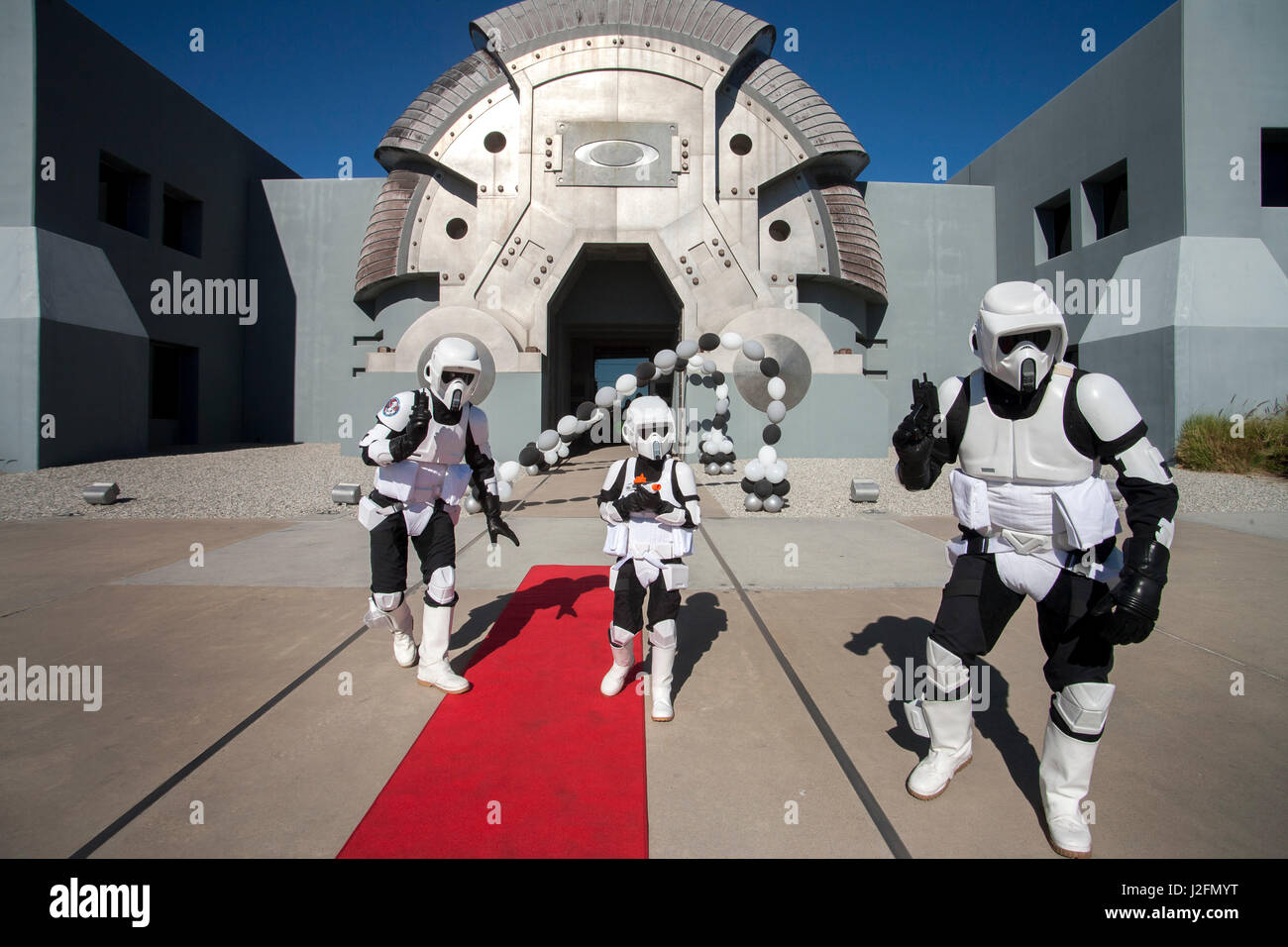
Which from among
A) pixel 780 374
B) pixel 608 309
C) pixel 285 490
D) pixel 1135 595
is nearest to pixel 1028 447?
pixel 1135 595

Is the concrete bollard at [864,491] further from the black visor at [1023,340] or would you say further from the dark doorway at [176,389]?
the dark doorway at [176,389]

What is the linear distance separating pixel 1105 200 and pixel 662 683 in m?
17.9

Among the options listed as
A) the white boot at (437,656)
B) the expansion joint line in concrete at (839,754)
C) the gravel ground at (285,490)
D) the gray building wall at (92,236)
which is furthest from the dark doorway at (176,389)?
the expansion joint line in concrete at (839,754)

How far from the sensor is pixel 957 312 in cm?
1927

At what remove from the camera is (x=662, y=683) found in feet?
10.7

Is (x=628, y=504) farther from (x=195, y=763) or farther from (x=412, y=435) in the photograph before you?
(x=195, y=763)

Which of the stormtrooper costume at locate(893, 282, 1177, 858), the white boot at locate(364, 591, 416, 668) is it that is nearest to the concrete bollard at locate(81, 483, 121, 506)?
the white boot at locate(364, 591, 416, 668)

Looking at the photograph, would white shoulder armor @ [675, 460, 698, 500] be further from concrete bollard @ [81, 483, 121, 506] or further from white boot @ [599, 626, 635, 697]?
concrete bollard @ [81, 483, 121, 506]

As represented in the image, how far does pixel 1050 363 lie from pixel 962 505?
1.98 ft

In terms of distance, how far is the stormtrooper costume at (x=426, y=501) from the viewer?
3535 millimetres

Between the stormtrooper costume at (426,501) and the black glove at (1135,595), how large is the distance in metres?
2.84

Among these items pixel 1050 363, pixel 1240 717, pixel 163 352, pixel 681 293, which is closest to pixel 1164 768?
pixel 1240 717
